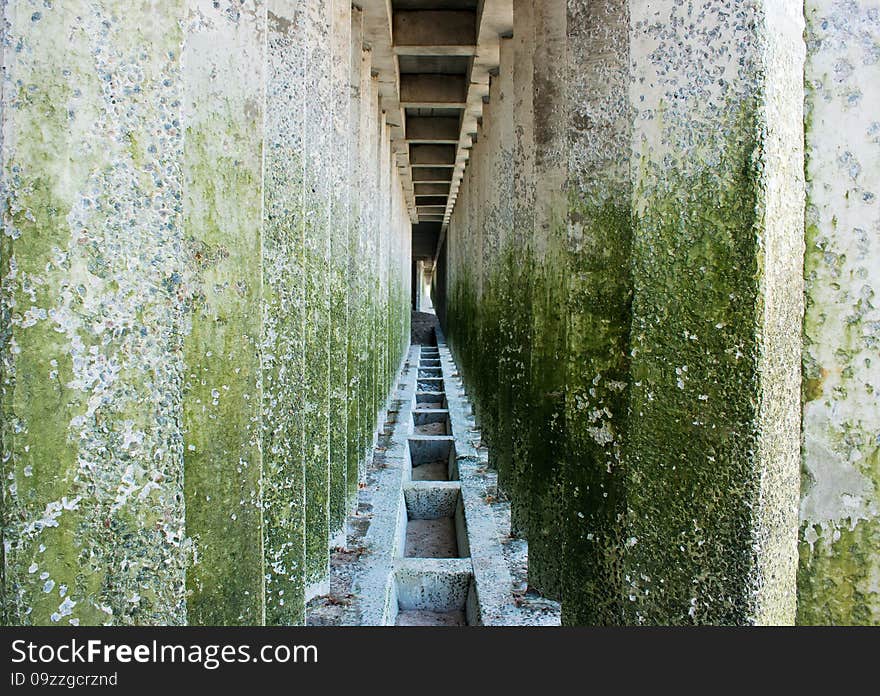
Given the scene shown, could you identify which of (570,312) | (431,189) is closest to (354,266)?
(570,312)

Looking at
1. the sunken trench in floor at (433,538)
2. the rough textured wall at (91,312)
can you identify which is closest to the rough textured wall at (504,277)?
the sunken trench in floor at (433,538)

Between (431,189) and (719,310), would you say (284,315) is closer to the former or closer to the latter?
(719,310)

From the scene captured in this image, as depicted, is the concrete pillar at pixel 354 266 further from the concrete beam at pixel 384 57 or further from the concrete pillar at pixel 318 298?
the concrete pillar at pixel 318 298

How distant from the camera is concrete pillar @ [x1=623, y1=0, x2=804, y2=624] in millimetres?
2395

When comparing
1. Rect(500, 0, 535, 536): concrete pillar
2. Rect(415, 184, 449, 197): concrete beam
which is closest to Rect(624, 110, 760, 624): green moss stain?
Rect(500, 0, 535, 536): concrete pillar

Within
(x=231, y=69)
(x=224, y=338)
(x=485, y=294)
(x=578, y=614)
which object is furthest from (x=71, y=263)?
(x=485, y=294)

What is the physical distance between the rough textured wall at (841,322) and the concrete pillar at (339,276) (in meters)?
3.95

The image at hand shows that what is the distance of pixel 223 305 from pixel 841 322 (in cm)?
214

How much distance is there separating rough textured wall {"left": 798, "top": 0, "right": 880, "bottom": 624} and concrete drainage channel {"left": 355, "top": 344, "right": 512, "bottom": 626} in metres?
2.94

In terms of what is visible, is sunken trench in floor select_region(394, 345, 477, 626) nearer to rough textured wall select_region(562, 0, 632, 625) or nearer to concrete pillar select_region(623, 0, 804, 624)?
rough textured wall select_region(562, 0, 632, 625)

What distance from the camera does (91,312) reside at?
6.82ft

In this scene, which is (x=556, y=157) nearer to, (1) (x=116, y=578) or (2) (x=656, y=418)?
(2) (x=656, y=418)

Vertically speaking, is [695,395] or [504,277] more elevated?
[504,277]

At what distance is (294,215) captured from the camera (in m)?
3.95
